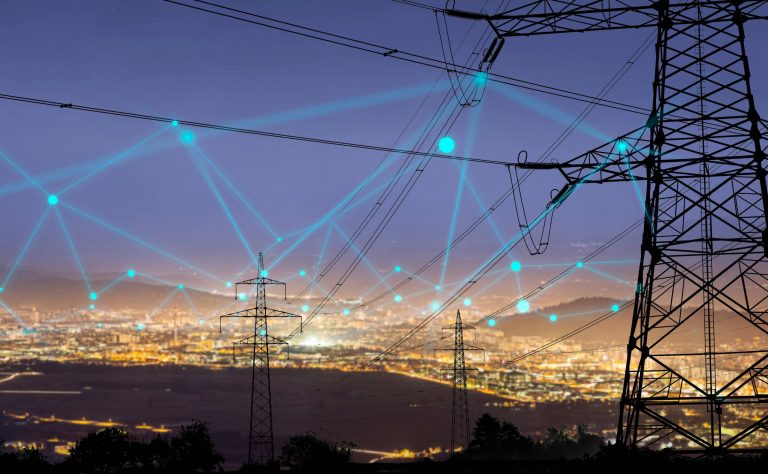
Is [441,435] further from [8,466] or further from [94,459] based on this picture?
[8,466]

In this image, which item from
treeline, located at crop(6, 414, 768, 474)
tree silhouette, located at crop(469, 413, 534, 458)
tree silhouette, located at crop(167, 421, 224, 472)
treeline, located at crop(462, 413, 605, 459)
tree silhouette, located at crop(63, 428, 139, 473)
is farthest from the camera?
tree silhouette, located at crop(469, 413, 534, 458)

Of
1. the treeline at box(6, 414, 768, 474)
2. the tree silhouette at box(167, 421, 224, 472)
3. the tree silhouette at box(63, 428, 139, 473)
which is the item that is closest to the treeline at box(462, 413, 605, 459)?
the treeline at box(6, 414, 768, 474)

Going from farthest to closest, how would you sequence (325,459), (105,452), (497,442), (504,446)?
(497,442), (504,446), (105,452), (325,459)

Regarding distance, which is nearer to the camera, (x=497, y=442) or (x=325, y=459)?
(x=325, y=459)

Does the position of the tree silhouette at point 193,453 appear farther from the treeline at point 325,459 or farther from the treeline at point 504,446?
the treeline at point 504,446

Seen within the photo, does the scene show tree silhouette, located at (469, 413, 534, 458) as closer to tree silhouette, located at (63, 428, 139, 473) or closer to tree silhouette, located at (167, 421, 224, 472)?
tree silhouette, located at (167, 421, 224, 472)

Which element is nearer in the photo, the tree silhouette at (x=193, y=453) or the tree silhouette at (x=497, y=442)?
the tree silhouette at (x=193, y=453)

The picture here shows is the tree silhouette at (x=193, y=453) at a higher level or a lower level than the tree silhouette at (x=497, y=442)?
higher

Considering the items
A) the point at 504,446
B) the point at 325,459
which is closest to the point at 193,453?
the point at 325,459

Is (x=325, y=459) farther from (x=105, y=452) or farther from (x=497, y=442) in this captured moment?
(x=497, y=442)

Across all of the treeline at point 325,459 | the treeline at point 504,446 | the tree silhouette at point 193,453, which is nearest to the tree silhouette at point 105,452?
the treeline at point 325,459

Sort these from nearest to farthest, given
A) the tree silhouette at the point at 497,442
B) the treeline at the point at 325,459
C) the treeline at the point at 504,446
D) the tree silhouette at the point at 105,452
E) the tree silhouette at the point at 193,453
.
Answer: the treeline at the point at 325,459 < the tree silhouette at the point at 105,452 < the tree silhouette at the point at 193,453 < the treeline at the point at 504,446 < the tree silhouette at the point at 497,442

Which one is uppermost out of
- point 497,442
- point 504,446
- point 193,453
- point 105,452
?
point 105,452

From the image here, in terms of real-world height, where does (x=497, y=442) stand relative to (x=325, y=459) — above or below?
below
